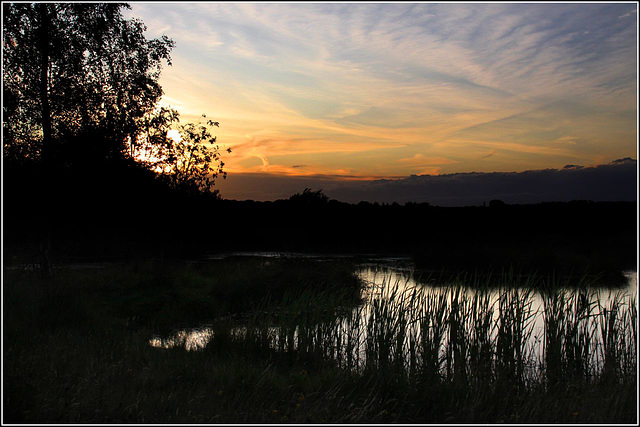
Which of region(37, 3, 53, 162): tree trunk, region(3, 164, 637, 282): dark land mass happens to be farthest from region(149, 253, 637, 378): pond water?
region(37, 3, 53, 162): tree trunk

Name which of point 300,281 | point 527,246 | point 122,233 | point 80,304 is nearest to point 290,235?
point 122,233

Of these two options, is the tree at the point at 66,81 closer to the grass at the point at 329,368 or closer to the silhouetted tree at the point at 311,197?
the grass at the point at 329,368

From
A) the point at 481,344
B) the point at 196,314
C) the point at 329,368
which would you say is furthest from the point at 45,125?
the point at 481,344

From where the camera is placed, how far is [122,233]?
139ft

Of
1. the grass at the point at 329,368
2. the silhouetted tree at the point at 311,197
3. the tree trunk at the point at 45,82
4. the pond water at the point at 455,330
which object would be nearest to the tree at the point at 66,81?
the tree trunk at the point at 45,82

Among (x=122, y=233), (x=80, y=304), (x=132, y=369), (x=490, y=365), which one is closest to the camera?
(x=132, y=369)

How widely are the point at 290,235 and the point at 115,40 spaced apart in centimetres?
3580

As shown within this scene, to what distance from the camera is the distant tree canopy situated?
619 inches

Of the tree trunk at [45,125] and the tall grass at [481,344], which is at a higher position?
the tree trunk at [45,125]

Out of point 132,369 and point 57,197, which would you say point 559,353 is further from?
point 57,197

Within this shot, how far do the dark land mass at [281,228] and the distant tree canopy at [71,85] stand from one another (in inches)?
29.9

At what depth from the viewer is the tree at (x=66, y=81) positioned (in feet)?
51.5

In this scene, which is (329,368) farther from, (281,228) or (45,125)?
(281,228)

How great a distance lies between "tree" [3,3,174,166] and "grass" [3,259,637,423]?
5.80 m
